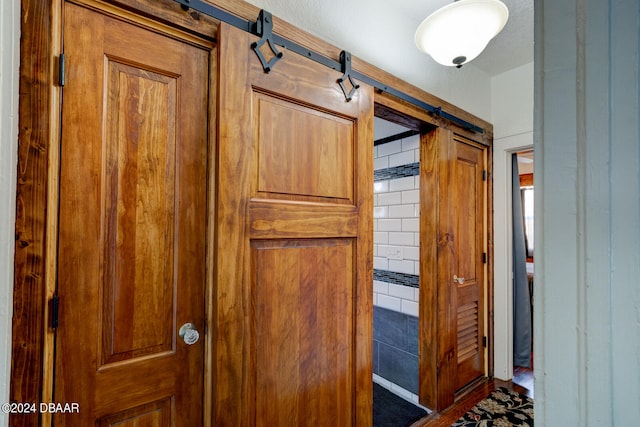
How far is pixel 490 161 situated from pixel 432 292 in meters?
1.36

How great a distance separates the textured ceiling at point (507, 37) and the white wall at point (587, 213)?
1.76 metres

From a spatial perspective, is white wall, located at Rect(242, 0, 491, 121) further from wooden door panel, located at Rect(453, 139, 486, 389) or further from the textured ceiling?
wooden door panel, located at Rect(453, 139, 486, 389)

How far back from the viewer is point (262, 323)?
1.20 meters

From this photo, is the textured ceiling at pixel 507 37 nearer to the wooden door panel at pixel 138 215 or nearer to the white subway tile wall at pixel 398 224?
the white subway tile wall at pixel 398 224

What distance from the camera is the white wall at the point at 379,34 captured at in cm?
143

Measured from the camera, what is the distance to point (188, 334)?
3.53ft

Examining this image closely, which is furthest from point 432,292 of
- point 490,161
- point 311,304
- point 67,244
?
point 67,244

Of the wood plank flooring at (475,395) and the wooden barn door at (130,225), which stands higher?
the wooden barn door at (130,225)

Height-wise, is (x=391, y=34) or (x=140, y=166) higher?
(x=391, y=34)

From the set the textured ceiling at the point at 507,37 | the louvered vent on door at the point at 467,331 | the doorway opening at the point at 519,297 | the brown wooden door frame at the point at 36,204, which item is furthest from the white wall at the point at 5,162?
the doorway opening at the point at 519,297

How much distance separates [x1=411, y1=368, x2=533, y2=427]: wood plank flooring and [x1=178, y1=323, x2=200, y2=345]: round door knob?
5.53ft

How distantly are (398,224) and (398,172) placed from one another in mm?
444

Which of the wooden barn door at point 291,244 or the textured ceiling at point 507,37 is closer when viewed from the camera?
the wooden barn door at point 291,244

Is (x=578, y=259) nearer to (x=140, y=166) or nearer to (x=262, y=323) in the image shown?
(x=262, y=323)
